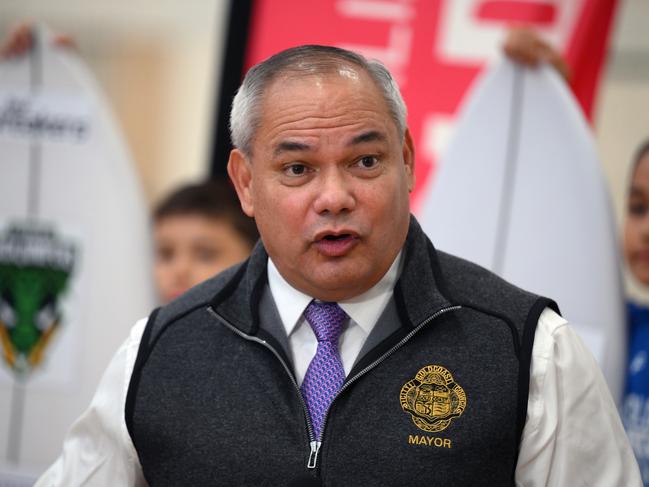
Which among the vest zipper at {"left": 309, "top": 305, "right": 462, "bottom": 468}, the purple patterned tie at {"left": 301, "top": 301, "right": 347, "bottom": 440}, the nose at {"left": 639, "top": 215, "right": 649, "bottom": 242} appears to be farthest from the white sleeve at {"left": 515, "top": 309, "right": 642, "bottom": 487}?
the nose at {"left": 639, "top": 215, "right": 649, "bottom": 242}

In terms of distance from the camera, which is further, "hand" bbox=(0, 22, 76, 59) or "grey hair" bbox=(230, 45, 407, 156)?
"hand" bbox=(0, 22, 76, 59)

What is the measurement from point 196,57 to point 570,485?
4.52 meters

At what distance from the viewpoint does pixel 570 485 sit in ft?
3.78

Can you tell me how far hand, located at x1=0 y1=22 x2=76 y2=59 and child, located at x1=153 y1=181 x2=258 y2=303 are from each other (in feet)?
1.80

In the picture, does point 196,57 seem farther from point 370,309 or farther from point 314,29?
point 370,309

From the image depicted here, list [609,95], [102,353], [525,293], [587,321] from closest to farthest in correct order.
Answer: [525,293]
[587,321]
[102,353]
[609,95]

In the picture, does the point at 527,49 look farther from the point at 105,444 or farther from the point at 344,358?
the point at 105,444

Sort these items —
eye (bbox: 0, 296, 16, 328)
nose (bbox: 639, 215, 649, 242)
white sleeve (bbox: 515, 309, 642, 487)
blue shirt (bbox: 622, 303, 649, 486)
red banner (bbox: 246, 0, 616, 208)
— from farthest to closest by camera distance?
red banner (bbox: 246, 0, 616, 208)
eye (bbox: 0, 296, 16, 328)
nose (bbox: 639, 215, 649, 242)
blue shirt (bbox: 622, 303, 649, 486)
white sleeve (bbox: 515, 309, 642, 487)

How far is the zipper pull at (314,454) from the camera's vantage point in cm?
118

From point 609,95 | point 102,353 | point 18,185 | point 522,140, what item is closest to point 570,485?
point 522,140

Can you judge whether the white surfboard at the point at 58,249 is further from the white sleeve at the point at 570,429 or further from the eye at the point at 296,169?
the white sleeve at the point at 570,429

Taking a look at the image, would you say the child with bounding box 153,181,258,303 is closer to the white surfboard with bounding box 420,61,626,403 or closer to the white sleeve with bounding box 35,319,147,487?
the white surfboard with bounding box 420,61,626,403

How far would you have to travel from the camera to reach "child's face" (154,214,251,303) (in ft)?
7.80

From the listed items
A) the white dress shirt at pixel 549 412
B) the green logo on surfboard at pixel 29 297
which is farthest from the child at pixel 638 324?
the green logo on surfboard at pixel 29 297
